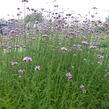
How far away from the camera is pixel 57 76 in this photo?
306cm

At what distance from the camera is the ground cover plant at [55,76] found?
9.01 ft

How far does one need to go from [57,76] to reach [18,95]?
518mm

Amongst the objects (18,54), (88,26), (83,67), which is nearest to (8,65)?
(18,54)

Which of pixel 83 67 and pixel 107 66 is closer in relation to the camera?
pixel 83 67

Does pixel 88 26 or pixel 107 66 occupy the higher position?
pixel 88 26

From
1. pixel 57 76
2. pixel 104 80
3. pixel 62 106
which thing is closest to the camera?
pixel 62 106

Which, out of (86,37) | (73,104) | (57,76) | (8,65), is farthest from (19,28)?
(73,104)

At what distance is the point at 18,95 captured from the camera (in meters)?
2.83

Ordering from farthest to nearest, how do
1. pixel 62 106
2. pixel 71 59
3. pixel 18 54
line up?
pixel 18 54 → pixel 71 59 → pixel 62 106

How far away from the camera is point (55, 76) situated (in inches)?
124

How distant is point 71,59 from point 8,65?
865 mm

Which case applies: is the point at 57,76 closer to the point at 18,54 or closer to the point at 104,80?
the point at 104,80

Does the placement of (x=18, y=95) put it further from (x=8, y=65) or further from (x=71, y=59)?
(x=71, y=59)

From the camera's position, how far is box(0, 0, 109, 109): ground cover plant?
9.01ft
